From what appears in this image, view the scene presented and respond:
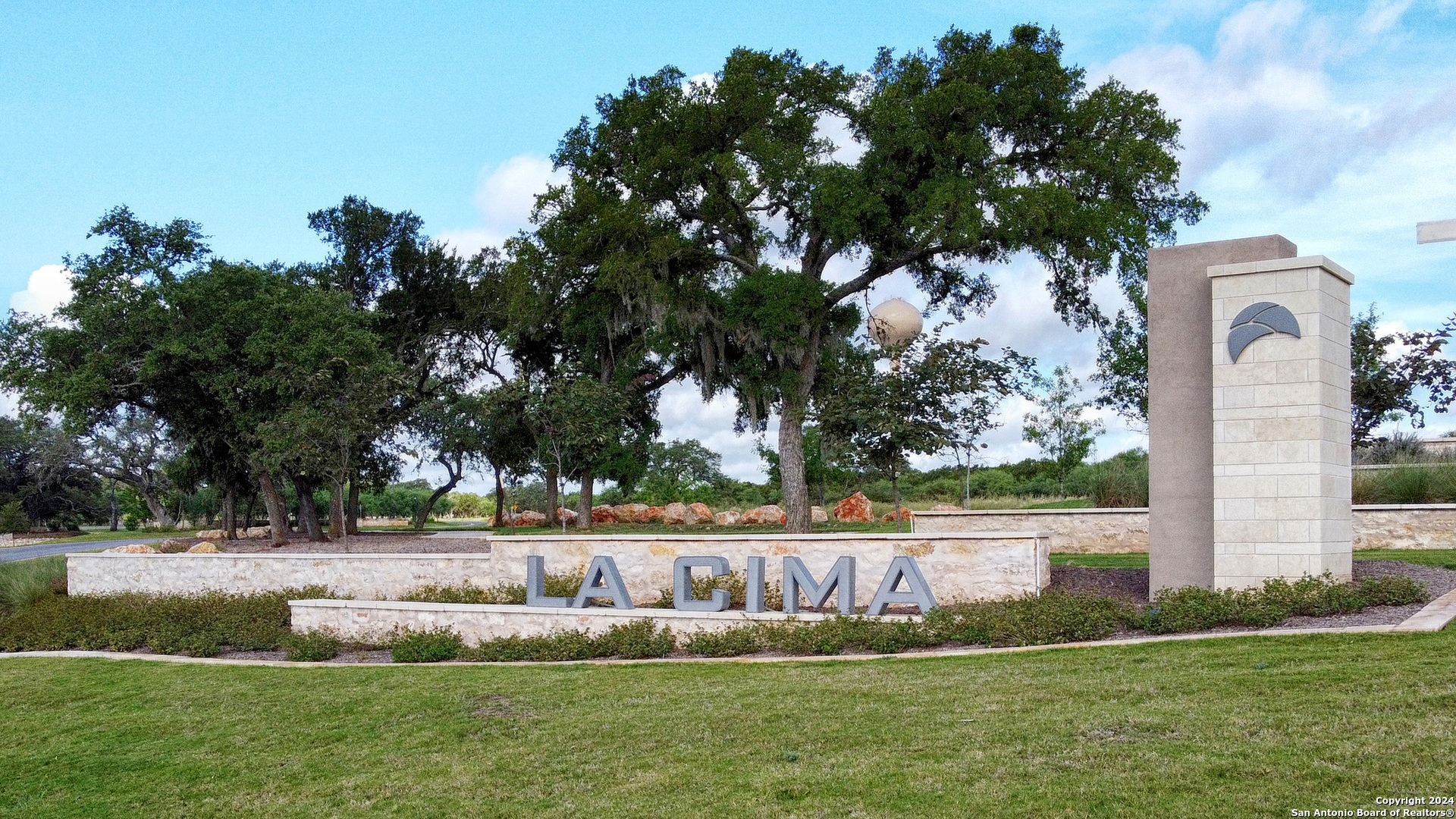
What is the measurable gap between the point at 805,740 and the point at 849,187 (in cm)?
1912

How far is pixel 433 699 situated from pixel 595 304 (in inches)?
774

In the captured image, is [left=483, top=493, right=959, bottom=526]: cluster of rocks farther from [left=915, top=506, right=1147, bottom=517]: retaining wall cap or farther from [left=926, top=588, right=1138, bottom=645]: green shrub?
[left=926, top=588, right=1138, bottom=645]: green shrub

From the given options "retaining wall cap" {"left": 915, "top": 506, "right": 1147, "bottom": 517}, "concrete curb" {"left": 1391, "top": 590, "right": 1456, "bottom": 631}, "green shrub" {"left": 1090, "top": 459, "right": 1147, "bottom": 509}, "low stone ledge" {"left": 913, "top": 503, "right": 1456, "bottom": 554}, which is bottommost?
"concrete curb" {"left": 1391, "top": 590, "right": 1456, "bottom": 631}

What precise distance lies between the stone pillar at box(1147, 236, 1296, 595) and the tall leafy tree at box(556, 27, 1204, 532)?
34.4 ft

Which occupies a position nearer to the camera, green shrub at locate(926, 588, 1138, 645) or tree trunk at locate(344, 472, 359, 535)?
green shrub at locate(926, 588, 1138, 645)

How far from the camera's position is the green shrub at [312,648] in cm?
1448

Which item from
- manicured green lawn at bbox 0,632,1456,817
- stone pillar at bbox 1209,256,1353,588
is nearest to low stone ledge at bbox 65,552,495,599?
manicured green lawn at bbox 0,632,1456,817

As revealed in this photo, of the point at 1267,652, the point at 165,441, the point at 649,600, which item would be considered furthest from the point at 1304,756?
the point at 165,441

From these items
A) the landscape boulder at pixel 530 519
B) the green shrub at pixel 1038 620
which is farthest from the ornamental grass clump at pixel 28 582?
the green shrub at pixel 1038 620

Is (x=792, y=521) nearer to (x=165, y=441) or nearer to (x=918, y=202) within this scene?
(x=918, y=202)

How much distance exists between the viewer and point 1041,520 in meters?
21.4

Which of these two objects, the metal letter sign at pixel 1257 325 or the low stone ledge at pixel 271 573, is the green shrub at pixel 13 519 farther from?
the metal letter sign at pixel 1257 325

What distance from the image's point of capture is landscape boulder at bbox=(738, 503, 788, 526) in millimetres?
35688

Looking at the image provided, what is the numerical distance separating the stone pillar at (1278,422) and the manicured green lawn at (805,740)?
8.74ft
